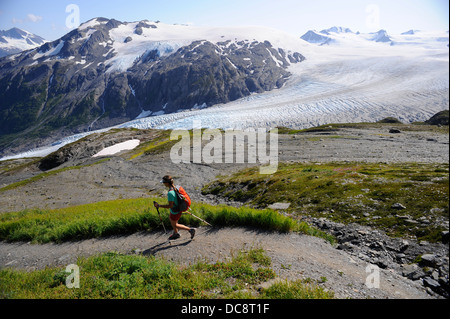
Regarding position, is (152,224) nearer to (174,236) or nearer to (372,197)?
(174,236)

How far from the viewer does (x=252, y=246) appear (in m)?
9.97

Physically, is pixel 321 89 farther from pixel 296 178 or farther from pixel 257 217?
pixel 257 217

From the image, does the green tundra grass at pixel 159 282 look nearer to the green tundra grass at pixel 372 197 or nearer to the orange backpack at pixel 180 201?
the orange backpack at pixel 180 201

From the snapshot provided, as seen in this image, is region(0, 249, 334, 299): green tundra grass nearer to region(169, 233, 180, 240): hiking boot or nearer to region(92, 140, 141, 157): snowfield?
region(169, 233, 180, 240): hiking boot

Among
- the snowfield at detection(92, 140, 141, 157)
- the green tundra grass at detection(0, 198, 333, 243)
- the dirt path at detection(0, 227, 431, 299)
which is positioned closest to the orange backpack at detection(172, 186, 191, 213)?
the dirt path at detection(0, 227, 431, 299)

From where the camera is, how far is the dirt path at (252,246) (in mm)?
7656

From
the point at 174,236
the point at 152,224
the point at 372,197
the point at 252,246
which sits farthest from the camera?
the point at 372,197

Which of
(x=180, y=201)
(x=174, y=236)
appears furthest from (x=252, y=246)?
(x=174, y=236)

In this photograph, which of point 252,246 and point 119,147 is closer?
point 252,246

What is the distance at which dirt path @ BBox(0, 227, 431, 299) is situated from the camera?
766 centimetres

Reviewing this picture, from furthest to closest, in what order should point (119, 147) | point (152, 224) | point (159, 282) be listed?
point (119, 147)
point (152, 224)
point (159, 282)
